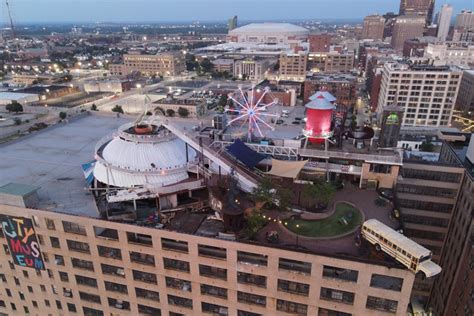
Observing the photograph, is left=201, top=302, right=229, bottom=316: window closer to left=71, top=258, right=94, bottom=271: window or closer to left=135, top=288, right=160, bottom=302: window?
left=135, top=288, right=160, bottom=302: window

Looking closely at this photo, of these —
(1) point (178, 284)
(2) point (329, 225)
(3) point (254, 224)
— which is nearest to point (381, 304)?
(2) point (329, 225)

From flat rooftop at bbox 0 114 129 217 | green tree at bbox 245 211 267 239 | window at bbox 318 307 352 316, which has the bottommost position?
window at bbox 318 307 352 316

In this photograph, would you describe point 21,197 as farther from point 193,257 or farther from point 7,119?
point 7,119

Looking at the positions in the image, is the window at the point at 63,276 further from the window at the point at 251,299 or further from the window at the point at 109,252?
the window at the point at 251,299

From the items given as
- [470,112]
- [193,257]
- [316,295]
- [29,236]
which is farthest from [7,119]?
[470,112]

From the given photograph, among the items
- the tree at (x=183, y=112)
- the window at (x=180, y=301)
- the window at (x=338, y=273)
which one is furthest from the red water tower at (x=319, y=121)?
the tree at (x=183, y=112)

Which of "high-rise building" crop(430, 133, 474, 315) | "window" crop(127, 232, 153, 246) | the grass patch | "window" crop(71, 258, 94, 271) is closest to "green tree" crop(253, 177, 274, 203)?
the grass patch

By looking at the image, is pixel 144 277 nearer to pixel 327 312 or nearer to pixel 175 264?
pixel 175 264
